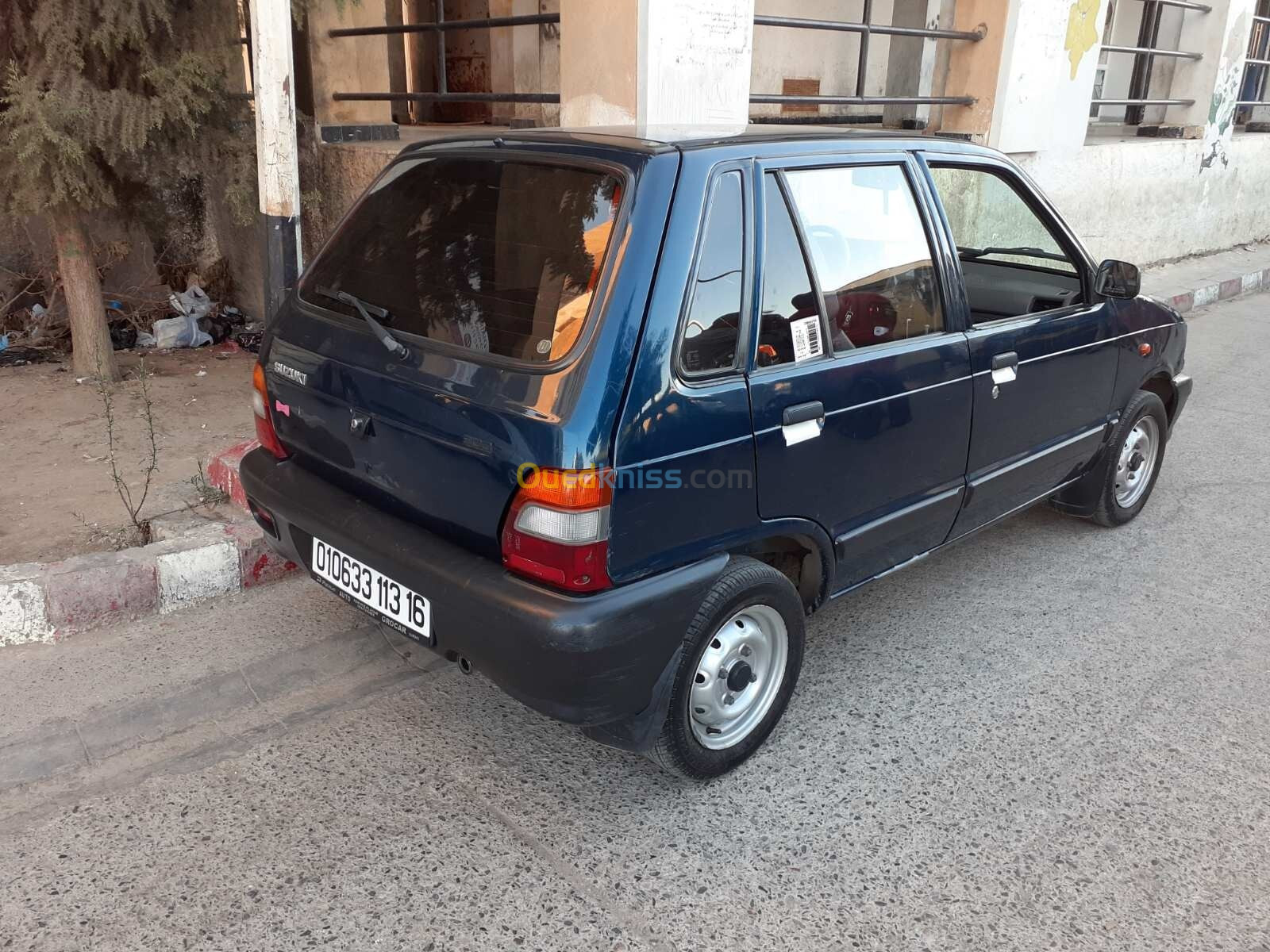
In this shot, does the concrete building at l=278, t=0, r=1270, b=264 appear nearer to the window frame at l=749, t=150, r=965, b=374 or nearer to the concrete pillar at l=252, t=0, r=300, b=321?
the concrete pillar at l=252, t=0, r=300, b=321

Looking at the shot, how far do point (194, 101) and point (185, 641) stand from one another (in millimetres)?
2896

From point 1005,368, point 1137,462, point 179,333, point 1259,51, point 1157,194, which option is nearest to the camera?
point 1005,368

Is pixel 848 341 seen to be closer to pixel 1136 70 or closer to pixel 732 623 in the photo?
pixel 732 623

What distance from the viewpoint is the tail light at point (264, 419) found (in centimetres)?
312

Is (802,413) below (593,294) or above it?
below

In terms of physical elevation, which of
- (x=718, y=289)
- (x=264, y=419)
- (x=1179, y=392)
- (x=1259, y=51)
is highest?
(x=1259, y=51)

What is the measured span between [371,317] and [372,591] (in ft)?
2.43

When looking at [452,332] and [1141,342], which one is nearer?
[452,332]

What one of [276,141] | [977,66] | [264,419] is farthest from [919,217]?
[977,66]

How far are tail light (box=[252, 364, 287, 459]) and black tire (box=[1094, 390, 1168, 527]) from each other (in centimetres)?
330

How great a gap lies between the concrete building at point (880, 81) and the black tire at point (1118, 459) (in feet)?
5.31

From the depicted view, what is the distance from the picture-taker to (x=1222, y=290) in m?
10.3

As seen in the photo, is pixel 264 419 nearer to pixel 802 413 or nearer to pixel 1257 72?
pixel 802 413

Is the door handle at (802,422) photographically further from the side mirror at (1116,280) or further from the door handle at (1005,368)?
the side mirror at (1116,280)
